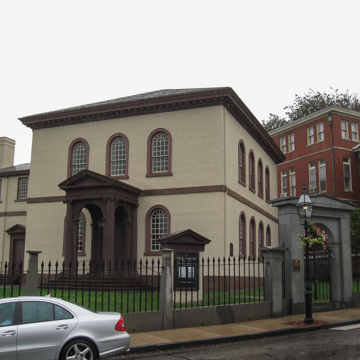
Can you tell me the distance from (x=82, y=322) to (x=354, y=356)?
5.02m

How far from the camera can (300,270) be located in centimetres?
1560

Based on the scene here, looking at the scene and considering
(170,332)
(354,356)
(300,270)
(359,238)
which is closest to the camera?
(354,356)

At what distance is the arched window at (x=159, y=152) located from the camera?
80.4 ft

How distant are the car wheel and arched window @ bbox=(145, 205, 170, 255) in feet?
52.2

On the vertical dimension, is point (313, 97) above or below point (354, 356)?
above

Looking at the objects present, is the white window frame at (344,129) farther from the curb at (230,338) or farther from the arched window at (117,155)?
the curb at (230,338)

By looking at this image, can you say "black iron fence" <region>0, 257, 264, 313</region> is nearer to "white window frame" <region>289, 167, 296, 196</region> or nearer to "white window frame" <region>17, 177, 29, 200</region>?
"white window frame" <region>17, 177, 29, 200</region>

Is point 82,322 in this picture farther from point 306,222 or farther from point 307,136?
point 307,136

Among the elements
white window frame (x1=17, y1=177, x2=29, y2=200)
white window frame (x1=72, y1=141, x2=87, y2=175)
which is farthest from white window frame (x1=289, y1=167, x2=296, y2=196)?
white window frame (x1=17, y1=177, x2=29, y2=200)

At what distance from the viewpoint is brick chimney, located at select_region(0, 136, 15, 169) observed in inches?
1538

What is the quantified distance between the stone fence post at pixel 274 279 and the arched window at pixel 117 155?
1211 centimetres

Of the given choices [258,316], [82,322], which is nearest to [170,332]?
[258,316]

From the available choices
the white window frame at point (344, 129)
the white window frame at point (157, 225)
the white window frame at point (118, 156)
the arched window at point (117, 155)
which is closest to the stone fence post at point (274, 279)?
the white window frame at point (157, 225)

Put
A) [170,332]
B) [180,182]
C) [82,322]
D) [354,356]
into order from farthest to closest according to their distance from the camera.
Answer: [180,182] < [170,332] < [354,356] < [82,322]
